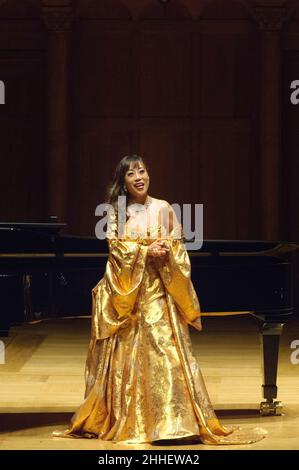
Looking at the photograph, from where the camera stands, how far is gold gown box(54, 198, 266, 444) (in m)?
4.93

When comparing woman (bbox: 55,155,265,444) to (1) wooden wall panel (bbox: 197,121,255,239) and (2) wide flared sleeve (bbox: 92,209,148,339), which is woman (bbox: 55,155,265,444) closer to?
(2) wide flared sleeve (bbox: 92,209,148,339)

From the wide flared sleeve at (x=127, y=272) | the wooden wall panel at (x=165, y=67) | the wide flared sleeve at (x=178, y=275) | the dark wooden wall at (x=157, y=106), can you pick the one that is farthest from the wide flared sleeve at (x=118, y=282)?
the wooden wall panel at (x=165, y=67)

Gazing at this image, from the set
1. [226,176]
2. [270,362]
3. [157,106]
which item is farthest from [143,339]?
[157,106]

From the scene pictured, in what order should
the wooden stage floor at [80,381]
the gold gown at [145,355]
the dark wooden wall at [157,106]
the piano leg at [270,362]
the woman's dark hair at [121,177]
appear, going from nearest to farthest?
1. the gold gown at [145,355]
2. the woman's dark hair at [121,177]
3. the wooden stage floor at [80,381]
4. the piano leg at [270,362]
5. the dark wooden wall at [157,106]

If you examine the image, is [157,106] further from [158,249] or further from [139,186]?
[158,249]

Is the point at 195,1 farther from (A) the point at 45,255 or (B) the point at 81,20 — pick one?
(A) the point at 45,255

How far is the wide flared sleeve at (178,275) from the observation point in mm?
4996

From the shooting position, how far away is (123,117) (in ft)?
30.5

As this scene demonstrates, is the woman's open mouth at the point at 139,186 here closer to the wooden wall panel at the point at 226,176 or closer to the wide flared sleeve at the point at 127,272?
the wide flared sleeve at the point at 127,272

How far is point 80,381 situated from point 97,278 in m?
1.29

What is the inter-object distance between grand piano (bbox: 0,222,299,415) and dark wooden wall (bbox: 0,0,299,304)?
3.51 meters

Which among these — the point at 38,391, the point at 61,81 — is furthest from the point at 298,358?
the point at 61,81

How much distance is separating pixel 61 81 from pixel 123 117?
1.94ft
